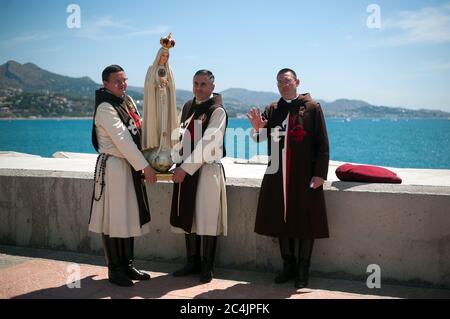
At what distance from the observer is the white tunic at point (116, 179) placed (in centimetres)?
489

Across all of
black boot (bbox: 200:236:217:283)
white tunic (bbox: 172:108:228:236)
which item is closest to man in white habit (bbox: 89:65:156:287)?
white tunic (bbox: 172:108:228:236)

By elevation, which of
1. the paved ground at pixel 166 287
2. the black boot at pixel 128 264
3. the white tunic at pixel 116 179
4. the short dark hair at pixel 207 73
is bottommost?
the paved ground at pixel 166 287

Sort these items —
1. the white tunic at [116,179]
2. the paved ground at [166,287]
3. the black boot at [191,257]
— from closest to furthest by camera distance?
1. the paved ground at [166,287]
2. the white tunic at [116,179]
3. the black boot at [191,257]

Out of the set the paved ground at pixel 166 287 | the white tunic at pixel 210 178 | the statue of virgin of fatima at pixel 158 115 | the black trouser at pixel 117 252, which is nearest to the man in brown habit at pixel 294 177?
the paved ground at pixel 166 287

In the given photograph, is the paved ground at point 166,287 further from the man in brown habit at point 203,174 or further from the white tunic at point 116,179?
the white tunic at point 116,179

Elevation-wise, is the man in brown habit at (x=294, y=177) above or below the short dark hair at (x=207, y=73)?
below

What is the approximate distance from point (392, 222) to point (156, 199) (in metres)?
2.74

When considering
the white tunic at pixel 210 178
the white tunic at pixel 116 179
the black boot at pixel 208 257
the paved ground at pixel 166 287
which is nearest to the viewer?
the paved ground at pixel 166 287

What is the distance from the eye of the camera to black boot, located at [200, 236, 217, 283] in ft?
17.1

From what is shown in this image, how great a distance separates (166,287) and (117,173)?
1.28m

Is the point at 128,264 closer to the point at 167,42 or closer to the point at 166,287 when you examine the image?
the point at 166,287

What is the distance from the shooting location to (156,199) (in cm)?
598
